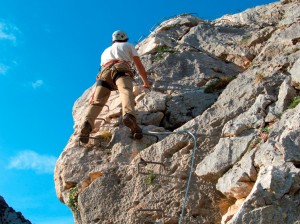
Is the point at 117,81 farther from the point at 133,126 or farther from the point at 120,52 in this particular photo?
the point at 133,126

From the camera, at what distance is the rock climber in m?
11.0

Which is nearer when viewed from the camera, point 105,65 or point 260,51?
point 105,65

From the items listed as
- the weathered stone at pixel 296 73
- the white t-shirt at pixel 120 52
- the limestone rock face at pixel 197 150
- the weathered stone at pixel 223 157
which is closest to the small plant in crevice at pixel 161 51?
the limestone rock face at pixel 197 150

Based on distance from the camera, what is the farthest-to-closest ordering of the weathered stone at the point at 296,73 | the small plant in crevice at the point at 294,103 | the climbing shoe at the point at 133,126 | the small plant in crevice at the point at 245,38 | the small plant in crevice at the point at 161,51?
1. the small plant in crevice at the point at 245,38
2. the small plant in crevice at the point at 161,51
3. the climbing shoe at the point at 133,126
4. the weathered stone at the point at 296,73
5. the small plant in crevice at the point at 294,103

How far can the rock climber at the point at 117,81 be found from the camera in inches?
434

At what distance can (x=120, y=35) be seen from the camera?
12.7 m

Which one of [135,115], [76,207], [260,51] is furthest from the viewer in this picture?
[260,51]

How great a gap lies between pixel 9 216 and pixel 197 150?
4.66 metres

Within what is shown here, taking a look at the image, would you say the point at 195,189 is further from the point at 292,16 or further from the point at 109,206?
the point at 292,16

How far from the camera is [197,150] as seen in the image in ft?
33.2

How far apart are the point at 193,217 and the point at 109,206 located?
152 centimetres

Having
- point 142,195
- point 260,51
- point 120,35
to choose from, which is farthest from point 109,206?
point 260,51

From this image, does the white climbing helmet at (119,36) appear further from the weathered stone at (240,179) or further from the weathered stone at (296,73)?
the weathered stone at (240,179)

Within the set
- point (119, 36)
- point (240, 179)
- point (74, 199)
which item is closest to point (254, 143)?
point (240, 179)
